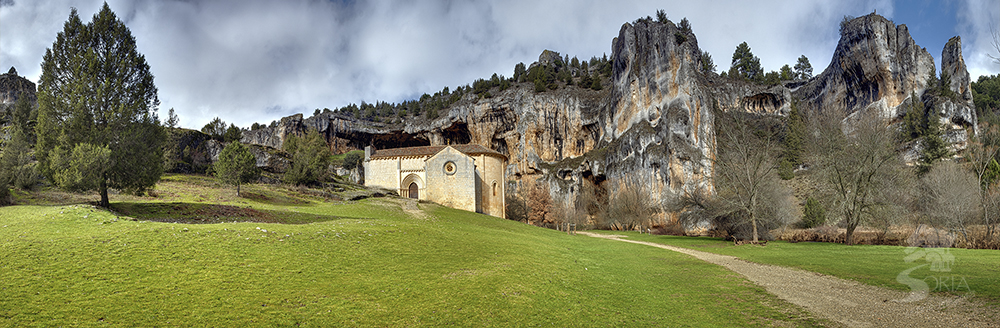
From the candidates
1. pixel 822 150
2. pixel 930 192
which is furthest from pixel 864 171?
pixel 930 192

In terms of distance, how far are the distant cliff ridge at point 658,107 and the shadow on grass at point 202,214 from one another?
34341 millimetres

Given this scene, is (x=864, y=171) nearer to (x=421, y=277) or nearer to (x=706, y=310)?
(x=706, y=310)

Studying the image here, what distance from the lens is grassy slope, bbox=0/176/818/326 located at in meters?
6.27

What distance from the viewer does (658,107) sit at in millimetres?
54969

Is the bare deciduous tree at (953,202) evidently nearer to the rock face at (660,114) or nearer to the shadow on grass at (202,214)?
the rock face at (660,114)

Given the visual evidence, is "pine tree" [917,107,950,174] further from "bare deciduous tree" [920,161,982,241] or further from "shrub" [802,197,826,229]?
"shrub" [802,197,826,229]

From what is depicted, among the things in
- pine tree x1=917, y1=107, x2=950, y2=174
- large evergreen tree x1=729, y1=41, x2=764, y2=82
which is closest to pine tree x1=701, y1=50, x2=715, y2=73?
large evergreen tree x1=729, y1=41, x2=764, y2=82

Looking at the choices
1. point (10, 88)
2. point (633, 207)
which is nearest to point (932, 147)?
point (633, 207)

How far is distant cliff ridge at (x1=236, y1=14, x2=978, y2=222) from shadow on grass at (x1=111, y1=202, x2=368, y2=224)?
34341 mm

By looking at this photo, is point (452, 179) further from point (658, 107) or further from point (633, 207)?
point (658, 107)

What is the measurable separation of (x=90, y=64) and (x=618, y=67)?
58.6m

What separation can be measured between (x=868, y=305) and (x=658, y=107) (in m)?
49.6
